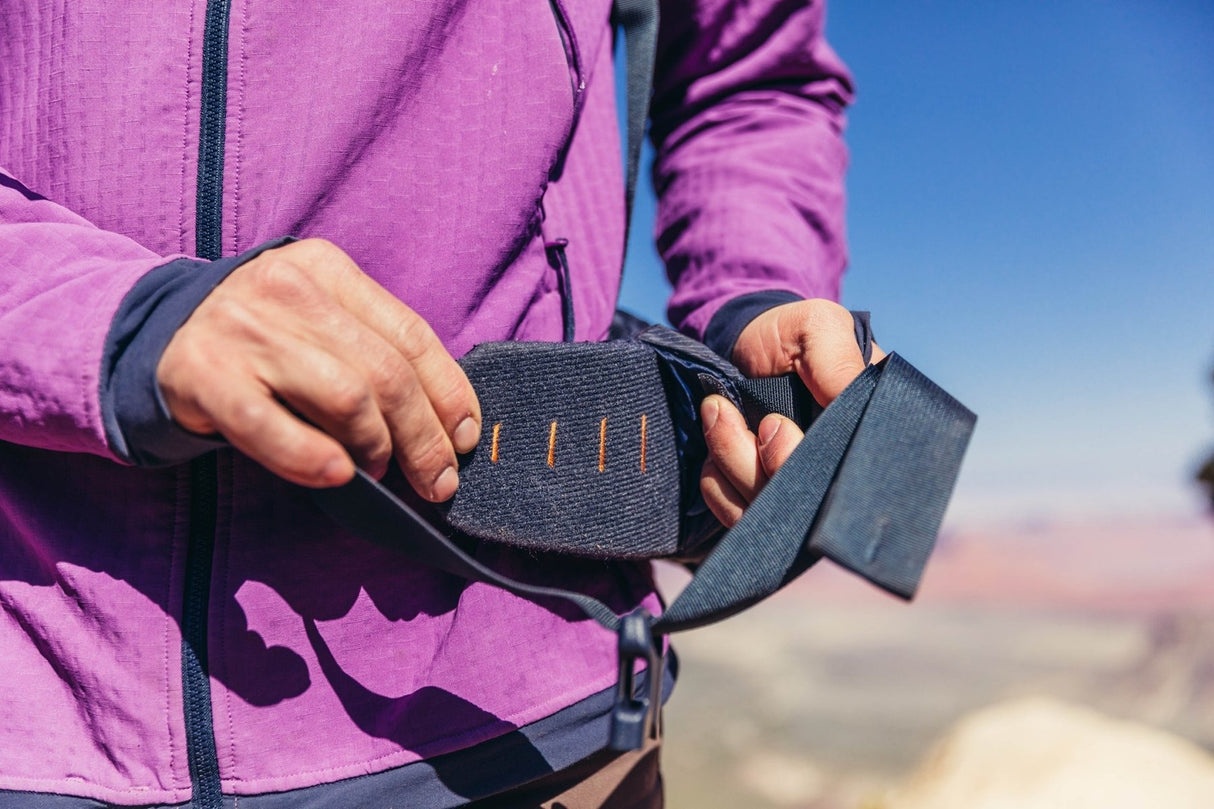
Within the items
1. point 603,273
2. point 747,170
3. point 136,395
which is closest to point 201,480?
point 136,395

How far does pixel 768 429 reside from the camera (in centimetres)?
93

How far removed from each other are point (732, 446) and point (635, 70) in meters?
0.53

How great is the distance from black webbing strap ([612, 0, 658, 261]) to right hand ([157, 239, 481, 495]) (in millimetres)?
511

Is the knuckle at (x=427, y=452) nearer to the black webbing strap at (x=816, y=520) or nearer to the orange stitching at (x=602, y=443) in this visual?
the black webbing strap at (x=816, y=520)

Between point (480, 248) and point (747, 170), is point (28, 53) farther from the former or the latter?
point (747, 170)

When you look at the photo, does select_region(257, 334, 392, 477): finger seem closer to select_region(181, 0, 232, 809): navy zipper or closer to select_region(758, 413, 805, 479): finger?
select_region(181, 0, 232, 809): navy zipper

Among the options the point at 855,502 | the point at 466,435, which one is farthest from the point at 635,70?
the point at 855,502

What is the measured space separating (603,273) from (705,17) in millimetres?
500

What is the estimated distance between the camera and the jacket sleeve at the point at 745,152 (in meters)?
1.24

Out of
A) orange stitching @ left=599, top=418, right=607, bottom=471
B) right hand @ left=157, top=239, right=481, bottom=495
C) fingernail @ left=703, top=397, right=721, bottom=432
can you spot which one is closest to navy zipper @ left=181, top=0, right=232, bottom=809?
right hand @ left=157, top=239, right=481, bottom=495

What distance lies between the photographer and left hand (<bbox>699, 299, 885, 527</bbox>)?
93cm

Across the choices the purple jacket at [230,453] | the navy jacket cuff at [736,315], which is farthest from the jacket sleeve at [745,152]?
the purple jacket at [230,453]

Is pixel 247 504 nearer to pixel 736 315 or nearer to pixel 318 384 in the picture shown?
pixel 318 384

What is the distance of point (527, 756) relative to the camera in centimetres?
87
